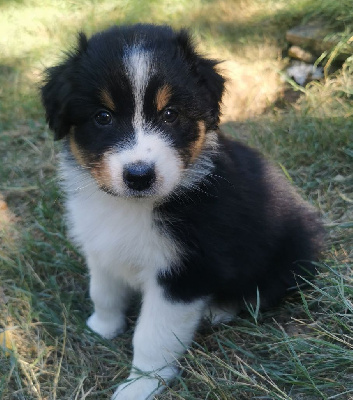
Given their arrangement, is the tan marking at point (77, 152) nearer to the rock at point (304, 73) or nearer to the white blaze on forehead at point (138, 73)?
the white blaze on forehead at point (138, 73)

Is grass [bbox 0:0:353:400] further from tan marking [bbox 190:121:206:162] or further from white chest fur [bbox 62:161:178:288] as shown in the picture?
white chest fur [bbox 62:161:178:288]

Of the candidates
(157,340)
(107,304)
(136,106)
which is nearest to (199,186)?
(136,106)

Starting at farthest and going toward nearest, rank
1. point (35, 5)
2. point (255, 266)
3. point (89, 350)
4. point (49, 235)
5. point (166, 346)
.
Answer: point (35, 5)
point (49, 235)
point (89, 350)
point (255, 266)
point (166, 346)

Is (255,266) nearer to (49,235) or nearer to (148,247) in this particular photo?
(148,247)

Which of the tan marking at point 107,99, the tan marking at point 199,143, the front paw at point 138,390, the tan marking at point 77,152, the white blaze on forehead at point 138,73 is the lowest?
the front paw at point 138,390

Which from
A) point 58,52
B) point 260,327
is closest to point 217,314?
point 260,327

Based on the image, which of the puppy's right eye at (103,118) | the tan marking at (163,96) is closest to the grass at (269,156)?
the tan marking at (163,96)
